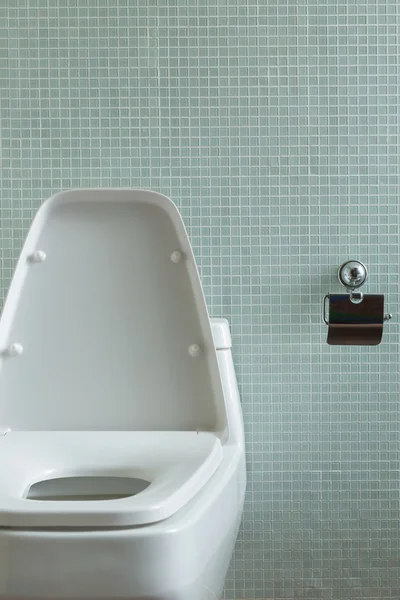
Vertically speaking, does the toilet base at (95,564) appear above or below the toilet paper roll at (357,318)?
below

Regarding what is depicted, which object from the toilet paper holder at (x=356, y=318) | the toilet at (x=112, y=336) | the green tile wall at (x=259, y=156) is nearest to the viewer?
the toilet at (x=112, y=336)

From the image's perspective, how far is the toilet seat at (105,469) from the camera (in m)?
0.94

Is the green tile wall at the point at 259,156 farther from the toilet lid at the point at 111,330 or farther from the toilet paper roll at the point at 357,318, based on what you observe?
the toilet lid at the point at 111,330

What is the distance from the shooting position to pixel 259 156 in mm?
1680

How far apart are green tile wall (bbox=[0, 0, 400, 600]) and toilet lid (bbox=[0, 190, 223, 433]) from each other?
224 mm

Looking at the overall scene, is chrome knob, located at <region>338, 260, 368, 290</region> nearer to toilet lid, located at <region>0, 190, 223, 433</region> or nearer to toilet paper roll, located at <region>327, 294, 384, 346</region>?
toilet paper roll, located at <region>327, 294, 384, 346</region>

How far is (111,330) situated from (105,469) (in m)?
0.30

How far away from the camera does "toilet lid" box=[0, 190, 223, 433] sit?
145 centimetres

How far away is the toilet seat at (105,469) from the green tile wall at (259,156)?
0.40 meters

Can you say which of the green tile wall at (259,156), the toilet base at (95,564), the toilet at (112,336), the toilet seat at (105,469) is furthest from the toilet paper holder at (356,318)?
the toilet base at (95,564)

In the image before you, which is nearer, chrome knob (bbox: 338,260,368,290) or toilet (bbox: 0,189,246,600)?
toilet (bbox: 0,189,246,600)

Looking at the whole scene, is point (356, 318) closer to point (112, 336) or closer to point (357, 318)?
point (357, 318)

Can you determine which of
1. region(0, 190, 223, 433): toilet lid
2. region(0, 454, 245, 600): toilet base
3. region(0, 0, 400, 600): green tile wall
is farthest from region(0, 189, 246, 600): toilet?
region(0, 454, 245, 600): toilet base

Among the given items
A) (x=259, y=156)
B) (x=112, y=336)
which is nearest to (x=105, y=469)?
(x=112, y=336)
